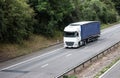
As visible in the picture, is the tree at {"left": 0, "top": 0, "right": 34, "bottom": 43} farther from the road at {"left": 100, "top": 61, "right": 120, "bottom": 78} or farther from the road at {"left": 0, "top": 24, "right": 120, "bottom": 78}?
the road at {"left": 100, "top": 61, "right": 120, "bottom": 78}

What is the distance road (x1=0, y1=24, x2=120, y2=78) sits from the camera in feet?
93.1

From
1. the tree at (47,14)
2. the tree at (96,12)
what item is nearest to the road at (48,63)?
the tree at (47,14)

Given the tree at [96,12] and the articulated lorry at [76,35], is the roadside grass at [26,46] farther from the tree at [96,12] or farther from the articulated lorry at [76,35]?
the tree at [96,12]

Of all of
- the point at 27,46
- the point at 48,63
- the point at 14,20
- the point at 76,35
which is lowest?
the point at 27,46

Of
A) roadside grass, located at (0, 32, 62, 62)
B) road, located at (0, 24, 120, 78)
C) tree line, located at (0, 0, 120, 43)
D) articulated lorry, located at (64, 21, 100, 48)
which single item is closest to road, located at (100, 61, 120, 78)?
road, located at (0, 24, 120, 78)

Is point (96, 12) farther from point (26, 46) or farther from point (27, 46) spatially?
point (26, 46)

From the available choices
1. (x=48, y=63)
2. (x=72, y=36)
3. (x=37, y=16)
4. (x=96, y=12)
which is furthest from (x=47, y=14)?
(x=96, y=12)

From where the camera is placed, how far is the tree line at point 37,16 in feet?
124

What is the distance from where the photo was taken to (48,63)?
33375 millimetres

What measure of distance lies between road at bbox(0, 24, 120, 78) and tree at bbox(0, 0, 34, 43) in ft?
12.9

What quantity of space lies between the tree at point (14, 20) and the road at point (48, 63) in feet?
12.9

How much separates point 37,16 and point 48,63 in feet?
65.9

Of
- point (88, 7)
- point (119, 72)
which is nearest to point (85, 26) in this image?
point (119, 72)

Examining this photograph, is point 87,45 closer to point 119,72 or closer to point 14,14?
point 14,14
